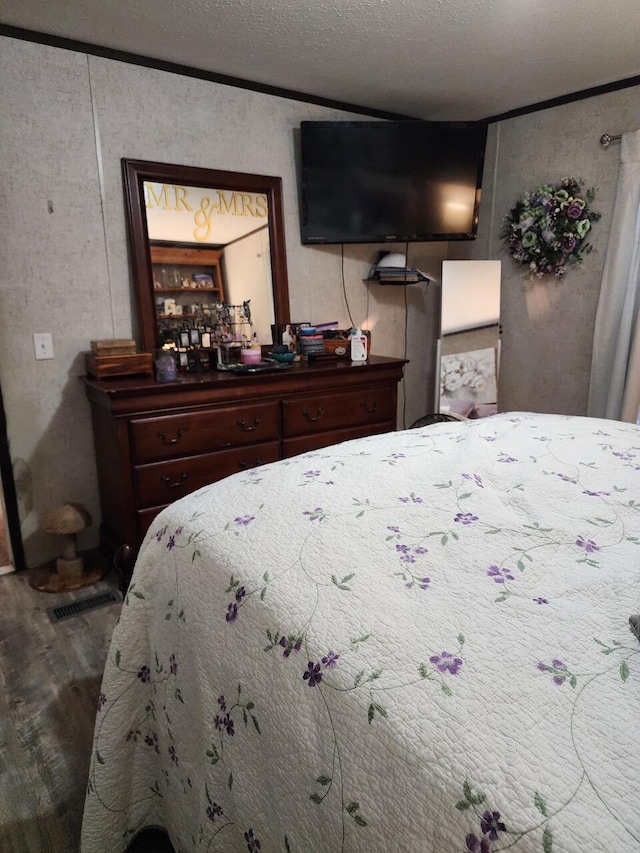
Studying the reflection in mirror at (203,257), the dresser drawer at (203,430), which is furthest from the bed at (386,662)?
the reflection in mirror at (203,257)

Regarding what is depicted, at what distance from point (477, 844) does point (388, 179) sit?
317 centimetres

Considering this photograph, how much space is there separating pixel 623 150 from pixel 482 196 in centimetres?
91

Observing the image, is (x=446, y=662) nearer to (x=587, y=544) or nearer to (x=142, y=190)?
(x=587, y=544)

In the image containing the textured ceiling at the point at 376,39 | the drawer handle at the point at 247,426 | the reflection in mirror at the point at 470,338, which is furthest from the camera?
the reflection in mirror at the point at 470,338

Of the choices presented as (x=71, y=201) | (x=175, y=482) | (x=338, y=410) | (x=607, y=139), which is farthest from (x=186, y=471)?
(x=607, y=139)

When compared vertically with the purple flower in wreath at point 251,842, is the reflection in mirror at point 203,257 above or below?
above

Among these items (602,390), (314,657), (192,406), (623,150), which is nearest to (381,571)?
(314,657)

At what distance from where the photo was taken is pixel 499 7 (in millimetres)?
2109

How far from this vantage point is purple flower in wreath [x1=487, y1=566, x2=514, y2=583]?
2.74 feet

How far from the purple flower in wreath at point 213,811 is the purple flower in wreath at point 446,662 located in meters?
0.52

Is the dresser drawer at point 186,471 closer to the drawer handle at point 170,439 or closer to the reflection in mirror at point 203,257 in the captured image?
the drawer handle at point 170,439

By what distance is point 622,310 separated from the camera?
297 cm

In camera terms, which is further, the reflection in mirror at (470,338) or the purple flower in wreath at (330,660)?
the reflection in mirror at (470,338)

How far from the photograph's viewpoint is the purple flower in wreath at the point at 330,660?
714 millimetres
